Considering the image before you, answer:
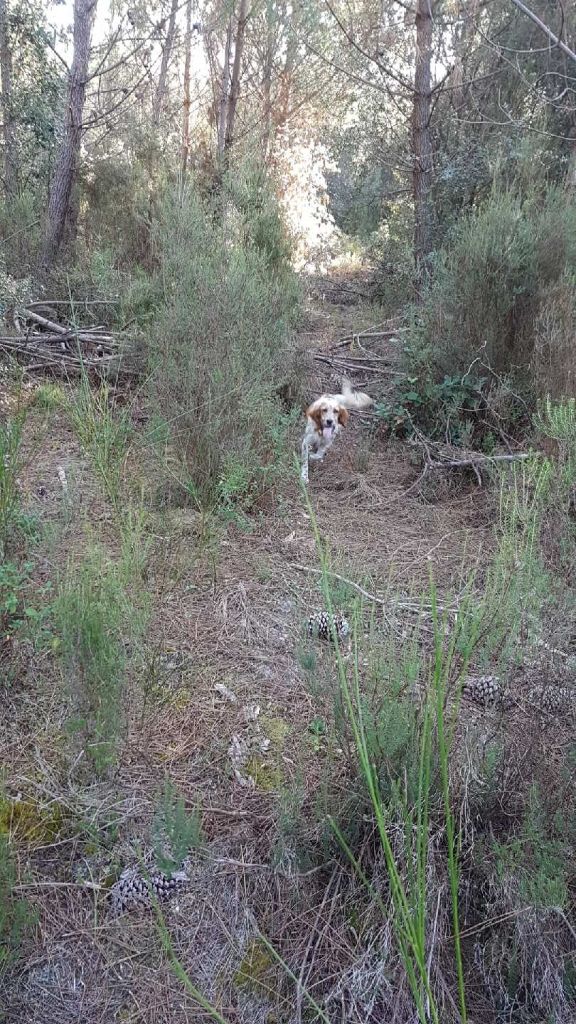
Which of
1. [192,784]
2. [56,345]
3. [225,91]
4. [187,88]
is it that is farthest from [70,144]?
[192,784]

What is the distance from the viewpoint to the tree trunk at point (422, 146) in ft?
23.8

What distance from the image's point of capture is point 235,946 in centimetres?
173

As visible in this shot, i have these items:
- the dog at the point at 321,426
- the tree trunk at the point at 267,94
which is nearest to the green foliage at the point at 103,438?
the dog at the point at 321,426

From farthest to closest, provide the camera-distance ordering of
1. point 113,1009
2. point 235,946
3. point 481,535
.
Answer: point 481,535
point 235,946
point 113,1009

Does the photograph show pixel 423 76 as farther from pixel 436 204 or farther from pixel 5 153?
pixel 5 153

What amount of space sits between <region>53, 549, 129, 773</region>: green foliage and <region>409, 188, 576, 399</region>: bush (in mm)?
3858

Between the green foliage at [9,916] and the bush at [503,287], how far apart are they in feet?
14.4

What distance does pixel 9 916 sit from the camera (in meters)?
1.62

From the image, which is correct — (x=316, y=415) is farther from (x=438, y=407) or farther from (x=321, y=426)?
(x=438, y=407)

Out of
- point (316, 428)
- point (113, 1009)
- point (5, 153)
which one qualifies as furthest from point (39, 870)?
point (5, 153)

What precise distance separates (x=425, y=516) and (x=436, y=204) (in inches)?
219

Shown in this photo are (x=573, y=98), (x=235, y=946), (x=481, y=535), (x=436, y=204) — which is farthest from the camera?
(x=573, y=98)

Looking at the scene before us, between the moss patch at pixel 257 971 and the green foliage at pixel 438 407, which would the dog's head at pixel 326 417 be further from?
the moss patch at pixel 257 971

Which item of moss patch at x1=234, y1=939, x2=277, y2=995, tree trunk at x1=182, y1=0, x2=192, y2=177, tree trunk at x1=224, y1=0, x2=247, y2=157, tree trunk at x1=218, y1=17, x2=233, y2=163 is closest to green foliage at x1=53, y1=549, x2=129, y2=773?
moss patch at x1=234, y1=939, x2=277, y2=995
